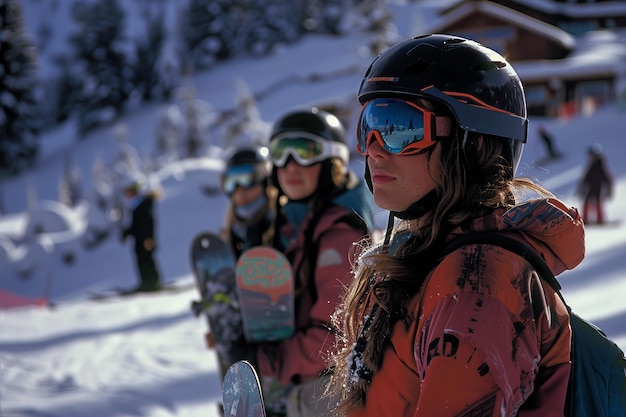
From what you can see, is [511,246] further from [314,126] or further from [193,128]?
[193,128]

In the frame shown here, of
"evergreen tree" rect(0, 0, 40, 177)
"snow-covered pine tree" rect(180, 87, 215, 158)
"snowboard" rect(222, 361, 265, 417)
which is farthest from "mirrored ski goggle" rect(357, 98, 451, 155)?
"evergreen tree" rect(0, 0, 40, 177)

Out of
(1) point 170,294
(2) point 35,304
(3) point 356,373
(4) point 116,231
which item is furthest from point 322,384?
(4) point 116,231

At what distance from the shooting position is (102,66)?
5912cm

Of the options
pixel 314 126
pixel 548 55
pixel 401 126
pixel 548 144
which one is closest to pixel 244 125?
pixel 548 144

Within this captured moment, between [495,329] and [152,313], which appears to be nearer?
[495,329]

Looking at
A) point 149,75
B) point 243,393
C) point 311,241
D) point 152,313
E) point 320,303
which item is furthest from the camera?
point 149,75

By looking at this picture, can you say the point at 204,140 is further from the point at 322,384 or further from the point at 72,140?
the point at 322,384

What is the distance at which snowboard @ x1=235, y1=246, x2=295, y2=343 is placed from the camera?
126 inches

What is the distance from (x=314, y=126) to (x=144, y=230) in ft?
26.5

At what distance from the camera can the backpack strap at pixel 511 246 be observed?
51.2 inches

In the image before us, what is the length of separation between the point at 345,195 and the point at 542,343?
2070mm

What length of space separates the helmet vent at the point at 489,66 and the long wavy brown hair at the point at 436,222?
140 millimetres

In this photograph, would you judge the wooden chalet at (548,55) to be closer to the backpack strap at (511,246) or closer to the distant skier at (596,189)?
the distant skier at (596,189)

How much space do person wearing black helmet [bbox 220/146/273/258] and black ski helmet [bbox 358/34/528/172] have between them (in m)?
2.57
